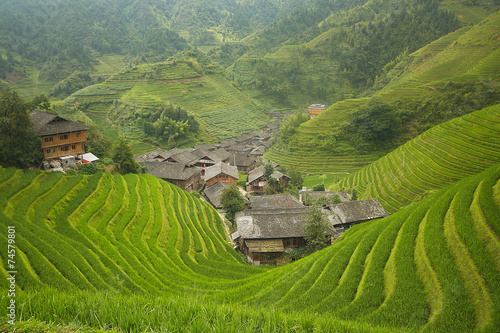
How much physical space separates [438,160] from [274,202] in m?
15.5

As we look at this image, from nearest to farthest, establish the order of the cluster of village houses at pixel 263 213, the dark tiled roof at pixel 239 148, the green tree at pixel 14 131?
the green tree at pixel 14 131, the cluster of village houses at pixel 263 213, the dark tiled roof at pixel 239 148

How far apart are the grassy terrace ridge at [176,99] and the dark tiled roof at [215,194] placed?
2145 cm

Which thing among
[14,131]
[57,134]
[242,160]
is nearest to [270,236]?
[57,134]

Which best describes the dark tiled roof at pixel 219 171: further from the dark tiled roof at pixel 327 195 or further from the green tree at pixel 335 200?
the green tree at pixel 335 200

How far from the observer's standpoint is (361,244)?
12.2 m

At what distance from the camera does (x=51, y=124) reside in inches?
814

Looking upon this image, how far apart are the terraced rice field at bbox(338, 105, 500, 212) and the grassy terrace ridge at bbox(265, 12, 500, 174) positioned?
465 inches

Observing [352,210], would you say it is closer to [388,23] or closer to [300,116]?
[300,116]

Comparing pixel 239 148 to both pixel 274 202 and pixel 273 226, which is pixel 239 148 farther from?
pixel 273 226

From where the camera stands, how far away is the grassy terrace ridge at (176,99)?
Answer: 56.8 meters

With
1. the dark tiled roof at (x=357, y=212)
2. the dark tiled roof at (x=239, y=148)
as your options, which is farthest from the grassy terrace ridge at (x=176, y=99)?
the dark tiled roof at (x=357, y=212)

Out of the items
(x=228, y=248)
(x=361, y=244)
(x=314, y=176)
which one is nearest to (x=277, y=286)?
(x=361, y=244)

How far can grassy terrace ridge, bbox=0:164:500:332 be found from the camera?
18.7 ft

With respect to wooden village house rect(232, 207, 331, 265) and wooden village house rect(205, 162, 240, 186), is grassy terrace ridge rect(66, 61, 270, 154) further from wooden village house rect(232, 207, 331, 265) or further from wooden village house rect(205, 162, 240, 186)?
wooden village house rect(232, 207, 331, 265)
